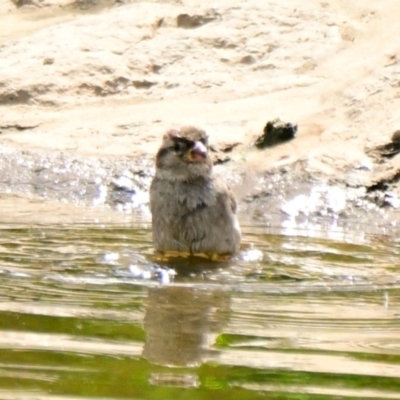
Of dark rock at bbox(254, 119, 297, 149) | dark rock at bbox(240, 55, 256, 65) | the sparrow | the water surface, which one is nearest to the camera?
the water surface

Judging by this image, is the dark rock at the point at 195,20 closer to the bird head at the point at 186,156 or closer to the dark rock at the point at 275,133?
the dark rock at the point at 275,133

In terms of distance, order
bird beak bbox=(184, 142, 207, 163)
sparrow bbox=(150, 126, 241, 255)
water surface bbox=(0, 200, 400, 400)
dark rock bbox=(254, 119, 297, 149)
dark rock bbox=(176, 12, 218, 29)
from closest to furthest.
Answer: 1. water surface bbox=(0, 200, 400, 400)
2. sparrow bbox=(150, 126, 241, 255)
3. bird beak bbox=(184, 142, 207, 163)
4. dark rock bbox=(254, 119, 297, 149)
5. dark rock bbox=(176, 12, 218, 29)

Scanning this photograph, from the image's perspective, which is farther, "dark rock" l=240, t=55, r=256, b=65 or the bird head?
"dark rock" l=240, t=55, r=256, b=65

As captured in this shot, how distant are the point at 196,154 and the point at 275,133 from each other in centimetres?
202

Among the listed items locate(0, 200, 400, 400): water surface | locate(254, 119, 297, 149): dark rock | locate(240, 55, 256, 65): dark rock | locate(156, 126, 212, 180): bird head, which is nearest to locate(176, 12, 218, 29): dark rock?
locate(240, 55, 256, 65): dark rock

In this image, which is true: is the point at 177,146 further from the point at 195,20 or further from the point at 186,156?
the point at 195,20

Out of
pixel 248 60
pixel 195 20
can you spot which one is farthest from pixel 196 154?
pixel 195 20

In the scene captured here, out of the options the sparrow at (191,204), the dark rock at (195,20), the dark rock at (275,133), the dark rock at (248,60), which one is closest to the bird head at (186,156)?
the sparrow at (191,204)

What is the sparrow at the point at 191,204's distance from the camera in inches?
243

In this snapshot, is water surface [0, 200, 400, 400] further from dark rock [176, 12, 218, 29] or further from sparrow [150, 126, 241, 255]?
dark rock [176, 12, 218, 29]

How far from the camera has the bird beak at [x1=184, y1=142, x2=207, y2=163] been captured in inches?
250

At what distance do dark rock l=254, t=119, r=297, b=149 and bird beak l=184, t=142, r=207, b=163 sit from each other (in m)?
1.90

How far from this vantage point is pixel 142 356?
3.65m

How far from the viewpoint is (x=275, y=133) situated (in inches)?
326
